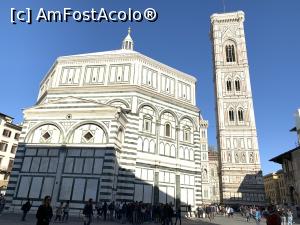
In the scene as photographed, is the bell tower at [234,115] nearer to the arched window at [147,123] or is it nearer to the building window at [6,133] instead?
the arched window at [147,123]

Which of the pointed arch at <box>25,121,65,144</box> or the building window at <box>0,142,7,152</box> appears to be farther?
the building window at <box>0,142,7,152</box>

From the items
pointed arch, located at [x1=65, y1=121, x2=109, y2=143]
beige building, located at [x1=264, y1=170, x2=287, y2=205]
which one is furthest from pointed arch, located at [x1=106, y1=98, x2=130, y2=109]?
beige building, located at [x1=264, y1=170, x2=287, y2=205]

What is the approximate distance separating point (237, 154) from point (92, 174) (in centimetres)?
2979

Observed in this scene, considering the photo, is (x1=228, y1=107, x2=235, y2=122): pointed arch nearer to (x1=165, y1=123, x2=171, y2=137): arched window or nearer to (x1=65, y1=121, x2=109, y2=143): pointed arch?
(x1=165, y1=123, x2=171, y2=137): arched window

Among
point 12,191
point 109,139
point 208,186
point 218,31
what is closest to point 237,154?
point 208,186

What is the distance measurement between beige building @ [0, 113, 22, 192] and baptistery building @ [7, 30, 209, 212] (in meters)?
11.7

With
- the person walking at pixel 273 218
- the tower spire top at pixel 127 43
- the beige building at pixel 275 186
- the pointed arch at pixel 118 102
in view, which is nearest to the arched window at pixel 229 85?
the tower spire top at pixel 127 43

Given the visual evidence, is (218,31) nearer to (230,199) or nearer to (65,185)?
(230,199)

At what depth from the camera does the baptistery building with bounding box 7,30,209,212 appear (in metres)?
19.0

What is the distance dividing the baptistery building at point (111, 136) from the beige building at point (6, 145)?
11740 mm

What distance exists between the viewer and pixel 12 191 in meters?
19.2

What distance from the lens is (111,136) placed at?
19484mm

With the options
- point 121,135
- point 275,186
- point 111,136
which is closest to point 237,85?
point 121,135

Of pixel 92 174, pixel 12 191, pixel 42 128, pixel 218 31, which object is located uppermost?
pixel 218 31
